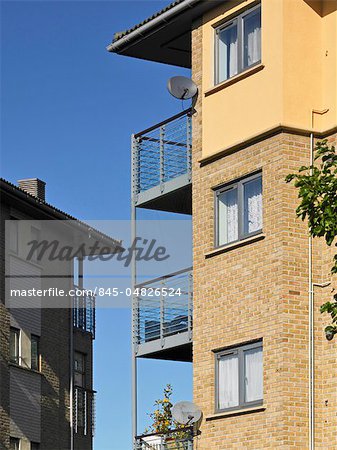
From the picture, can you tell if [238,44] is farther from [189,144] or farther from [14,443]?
[14,443]

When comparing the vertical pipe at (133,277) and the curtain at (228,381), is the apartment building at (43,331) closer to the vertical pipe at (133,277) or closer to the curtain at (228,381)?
the vertical pipe at (133,277)

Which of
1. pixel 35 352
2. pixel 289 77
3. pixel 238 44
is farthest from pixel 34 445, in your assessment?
pixel 289 77

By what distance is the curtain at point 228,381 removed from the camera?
22.6 meters

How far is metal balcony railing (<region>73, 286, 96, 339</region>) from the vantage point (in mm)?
41250

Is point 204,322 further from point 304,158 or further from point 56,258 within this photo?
point 56,258

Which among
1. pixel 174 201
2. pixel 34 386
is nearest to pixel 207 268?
pixel 174 201

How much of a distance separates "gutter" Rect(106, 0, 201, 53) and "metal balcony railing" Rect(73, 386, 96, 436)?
52.6ft

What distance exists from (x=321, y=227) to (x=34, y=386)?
2190 centimetres

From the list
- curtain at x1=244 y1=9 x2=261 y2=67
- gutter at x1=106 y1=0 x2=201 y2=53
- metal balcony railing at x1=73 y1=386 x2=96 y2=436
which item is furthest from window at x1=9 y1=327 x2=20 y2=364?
curtain at x1=244 y1=9 x2=261 y2=67

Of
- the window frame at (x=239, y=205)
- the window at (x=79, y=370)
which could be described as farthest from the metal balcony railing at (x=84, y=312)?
the window frame at (x=239, y=205)

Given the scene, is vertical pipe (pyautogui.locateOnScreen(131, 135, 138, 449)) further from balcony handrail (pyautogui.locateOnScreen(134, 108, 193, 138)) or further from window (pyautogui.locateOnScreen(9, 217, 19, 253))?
window (pyautogui.locateOnScreen(9, 217, 19, 253))

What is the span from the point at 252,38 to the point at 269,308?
202 inches

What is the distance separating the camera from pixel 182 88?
80.8ft

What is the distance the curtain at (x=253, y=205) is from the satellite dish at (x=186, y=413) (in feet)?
10.3
